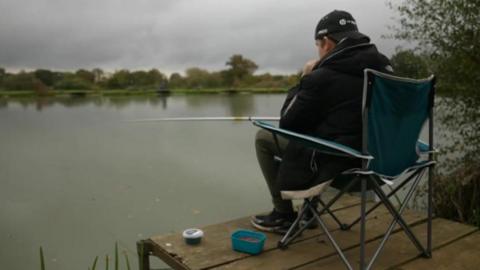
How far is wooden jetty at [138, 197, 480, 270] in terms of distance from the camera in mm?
1988

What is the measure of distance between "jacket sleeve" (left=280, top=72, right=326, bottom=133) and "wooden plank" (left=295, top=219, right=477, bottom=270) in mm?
611

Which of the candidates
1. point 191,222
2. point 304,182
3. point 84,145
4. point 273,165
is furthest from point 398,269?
point 84,145

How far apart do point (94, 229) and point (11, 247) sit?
88cm

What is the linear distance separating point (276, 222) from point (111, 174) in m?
5.48

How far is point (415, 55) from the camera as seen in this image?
13.4 feet

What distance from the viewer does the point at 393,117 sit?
70.6 inches

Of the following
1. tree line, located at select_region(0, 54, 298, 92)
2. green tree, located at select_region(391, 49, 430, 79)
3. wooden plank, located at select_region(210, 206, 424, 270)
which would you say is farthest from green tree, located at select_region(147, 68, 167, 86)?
wooden plank, located at select_region(210, 206, 424, 270)

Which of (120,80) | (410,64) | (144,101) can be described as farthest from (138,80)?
(410,64)

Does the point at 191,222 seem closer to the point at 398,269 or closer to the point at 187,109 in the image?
the point at 398,269

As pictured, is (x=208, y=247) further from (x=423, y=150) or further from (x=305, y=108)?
(x=423, y=150)

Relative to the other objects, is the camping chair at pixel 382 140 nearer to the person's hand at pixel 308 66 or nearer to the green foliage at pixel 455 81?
the person's hand at pixel 308 66

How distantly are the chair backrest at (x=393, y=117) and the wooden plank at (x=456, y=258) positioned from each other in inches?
18.3

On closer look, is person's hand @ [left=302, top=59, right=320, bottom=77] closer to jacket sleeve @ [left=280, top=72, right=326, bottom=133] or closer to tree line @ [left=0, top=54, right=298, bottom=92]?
jacket sleeve @ [left=280, top=72, right=326, bottom=133]

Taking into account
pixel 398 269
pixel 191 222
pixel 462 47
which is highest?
pixel 462 47
